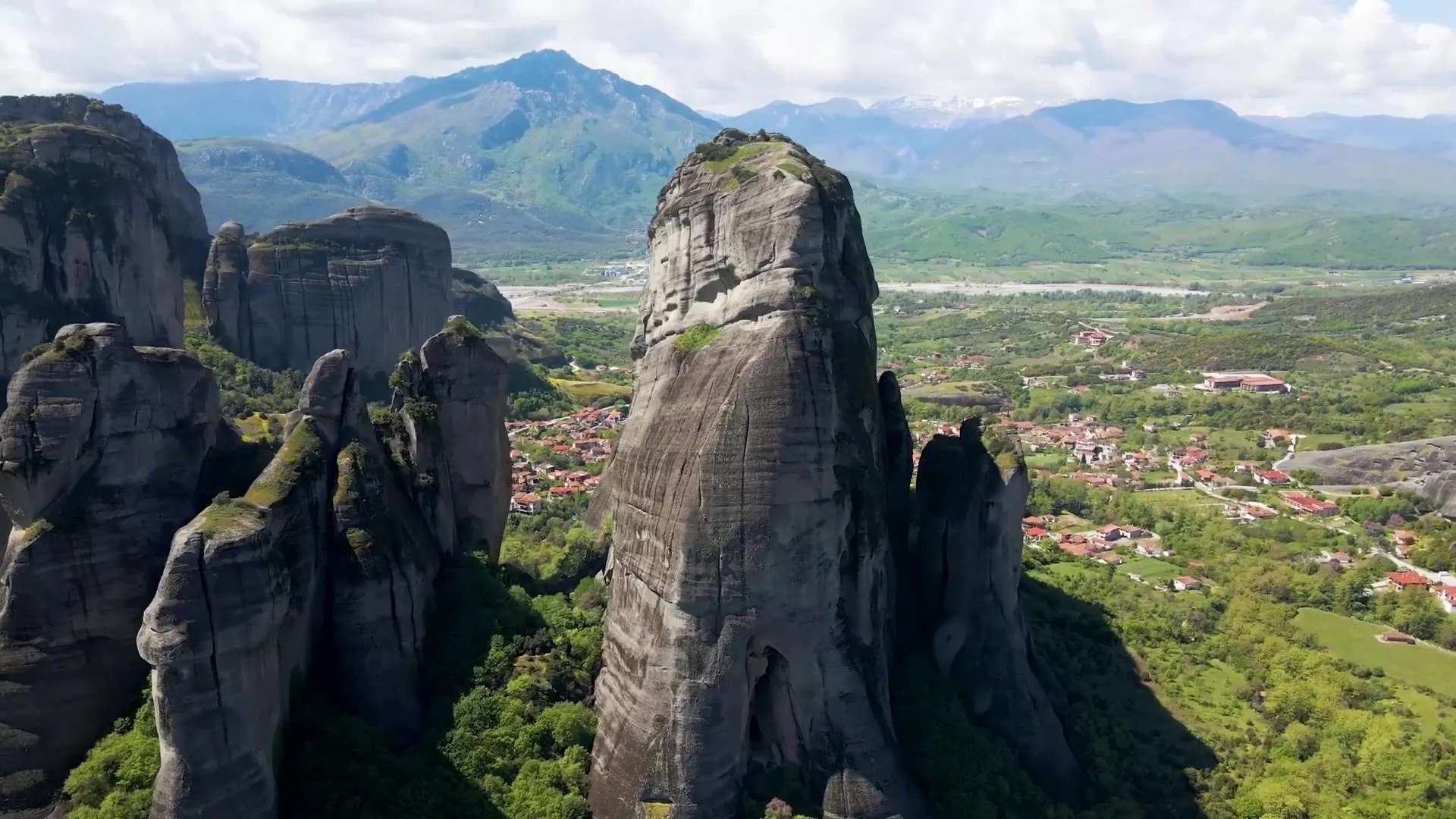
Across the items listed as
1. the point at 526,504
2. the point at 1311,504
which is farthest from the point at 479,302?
the point at 1311,504

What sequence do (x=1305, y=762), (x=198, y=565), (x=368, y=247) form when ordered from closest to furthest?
(x=198, y=565) → (x=1305, y=762) → (x=368, y=247)

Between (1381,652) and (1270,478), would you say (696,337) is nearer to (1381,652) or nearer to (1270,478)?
(1381,652)

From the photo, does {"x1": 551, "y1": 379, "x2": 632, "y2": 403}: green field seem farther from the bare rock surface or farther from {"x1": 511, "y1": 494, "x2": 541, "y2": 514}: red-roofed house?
the bare rock surface

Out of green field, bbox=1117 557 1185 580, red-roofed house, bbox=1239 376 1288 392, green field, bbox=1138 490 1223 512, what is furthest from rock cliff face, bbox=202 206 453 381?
red-roofed house, bbox=1239 376 1288 392

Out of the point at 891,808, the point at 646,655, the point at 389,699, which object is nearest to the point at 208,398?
the point at 389,699

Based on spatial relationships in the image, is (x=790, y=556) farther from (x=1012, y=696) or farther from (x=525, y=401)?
(x=525, y=401)

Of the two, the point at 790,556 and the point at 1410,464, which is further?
the point at 1410,464
